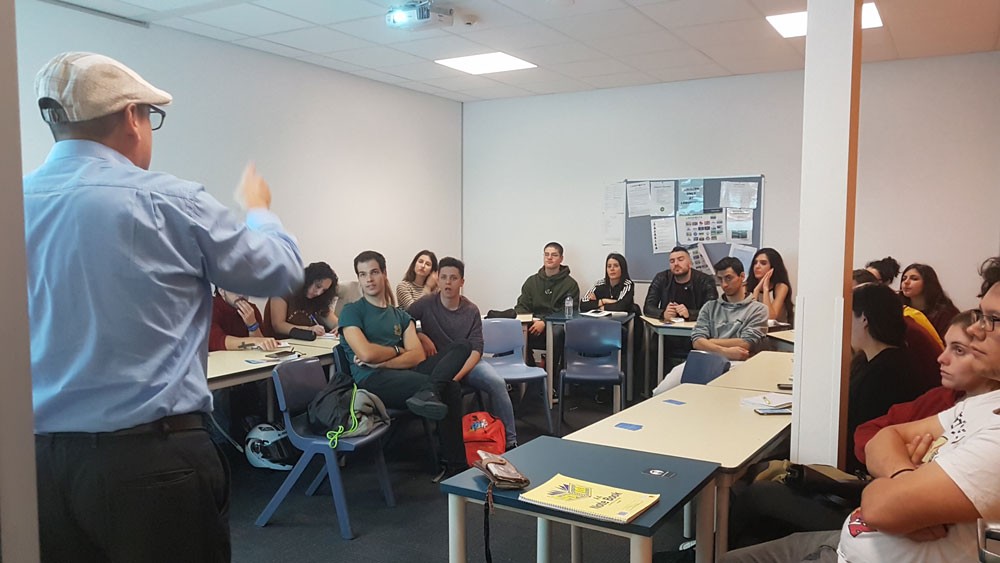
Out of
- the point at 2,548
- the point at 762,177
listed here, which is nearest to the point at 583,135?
the point at 762,177

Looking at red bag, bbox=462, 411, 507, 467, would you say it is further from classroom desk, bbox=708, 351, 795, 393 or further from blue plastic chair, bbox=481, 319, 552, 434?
classroom desk, bbox=708, 351, 795, 393

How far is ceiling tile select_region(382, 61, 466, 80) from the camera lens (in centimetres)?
645

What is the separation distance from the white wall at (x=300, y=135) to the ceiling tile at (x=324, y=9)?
102 cm

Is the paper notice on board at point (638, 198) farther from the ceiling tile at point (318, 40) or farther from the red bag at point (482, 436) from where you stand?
the red bag at point (482, 436)

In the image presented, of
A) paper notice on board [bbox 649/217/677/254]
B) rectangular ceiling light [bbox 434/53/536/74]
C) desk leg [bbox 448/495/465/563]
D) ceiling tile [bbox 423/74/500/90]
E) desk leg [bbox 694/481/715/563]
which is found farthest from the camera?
paper notice on board [bbox 649/217/677/254]

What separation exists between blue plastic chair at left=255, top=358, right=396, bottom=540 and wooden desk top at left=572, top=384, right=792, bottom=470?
139 centimetres

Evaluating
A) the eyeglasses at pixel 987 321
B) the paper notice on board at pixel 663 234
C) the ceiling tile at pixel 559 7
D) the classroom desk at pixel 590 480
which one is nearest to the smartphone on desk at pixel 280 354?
the classroom desk at pixel 590 480

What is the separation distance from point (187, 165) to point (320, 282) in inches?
50.7

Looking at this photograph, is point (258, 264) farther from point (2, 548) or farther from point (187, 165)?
point (187, 165)

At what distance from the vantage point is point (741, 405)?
10.0ft

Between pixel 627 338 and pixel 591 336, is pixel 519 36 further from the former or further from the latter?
pixel 627 338

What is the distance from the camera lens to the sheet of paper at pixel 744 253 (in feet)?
22.7

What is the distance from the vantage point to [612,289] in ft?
22.9

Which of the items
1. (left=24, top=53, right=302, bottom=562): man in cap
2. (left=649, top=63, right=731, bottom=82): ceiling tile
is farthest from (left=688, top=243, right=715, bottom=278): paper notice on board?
(left=24, top=53, right=302, bottom=562): man in cap
